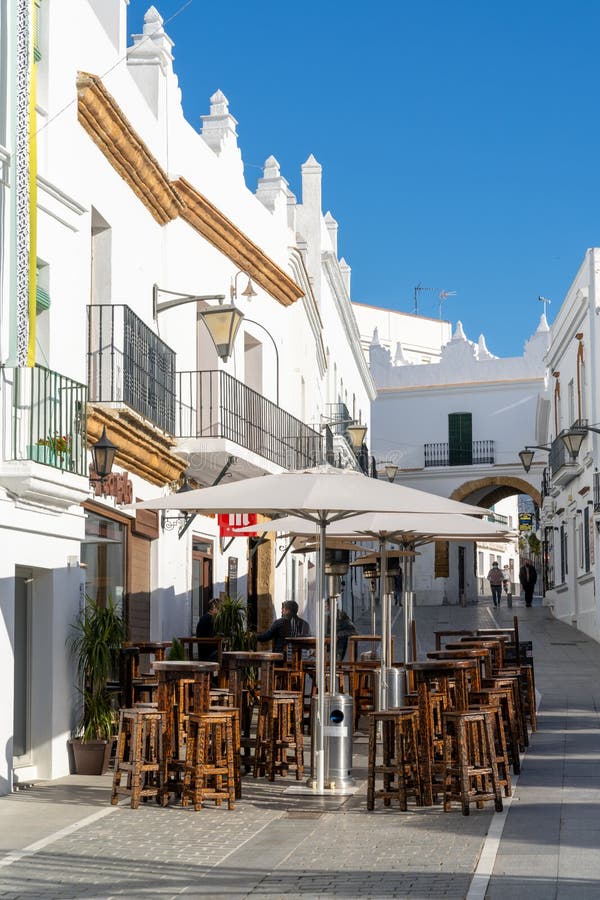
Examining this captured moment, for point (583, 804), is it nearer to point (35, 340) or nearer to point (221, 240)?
point (35, 340)

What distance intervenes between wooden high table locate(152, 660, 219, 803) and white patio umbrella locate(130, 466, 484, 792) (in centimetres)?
120

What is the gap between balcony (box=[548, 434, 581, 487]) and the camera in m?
31.9

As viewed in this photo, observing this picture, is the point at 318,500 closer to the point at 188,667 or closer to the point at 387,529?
the point at 188,667

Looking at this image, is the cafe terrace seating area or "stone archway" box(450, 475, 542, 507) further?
"stone archway" box(450, 475, 542, 507)

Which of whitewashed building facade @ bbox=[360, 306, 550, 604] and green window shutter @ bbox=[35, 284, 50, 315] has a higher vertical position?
whitewashed building facade @ bbox=[360, 306, 550, 604]

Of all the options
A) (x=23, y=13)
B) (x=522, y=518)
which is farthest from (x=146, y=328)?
(x=522, y=518)

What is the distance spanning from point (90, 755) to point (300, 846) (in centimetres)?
408

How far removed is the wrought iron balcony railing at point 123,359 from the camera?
13.9 metres

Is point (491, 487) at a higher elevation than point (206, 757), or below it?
higher

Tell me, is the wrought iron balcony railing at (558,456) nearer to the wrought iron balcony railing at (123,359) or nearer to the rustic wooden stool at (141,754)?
the wrought iron balcony railing at (123,359)

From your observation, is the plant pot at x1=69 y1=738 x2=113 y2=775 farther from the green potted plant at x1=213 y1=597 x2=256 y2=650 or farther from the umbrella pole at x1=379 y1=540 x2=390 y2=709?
the green potted plant at x1=213 y1=597 x2=256 y2=650

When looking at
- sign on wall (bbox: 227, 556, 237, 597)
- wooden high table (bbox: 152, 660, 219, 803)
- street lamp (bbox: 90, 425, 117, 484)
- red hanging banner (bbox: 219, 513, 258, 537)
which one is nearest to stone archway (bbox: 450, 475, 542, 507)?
sign on wall (bbox: 227, 556, 237, 597)

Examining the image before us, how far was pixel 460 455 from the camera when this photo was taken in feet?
168

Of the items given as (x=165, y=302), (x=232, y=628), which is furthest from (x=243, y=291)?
(x=232, y=628)
